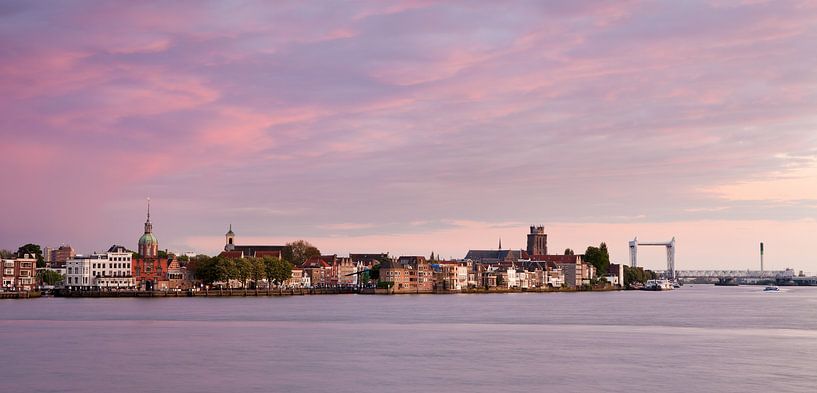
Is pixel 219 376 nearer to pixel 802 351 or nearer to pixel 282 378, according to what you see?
pixel 282 378

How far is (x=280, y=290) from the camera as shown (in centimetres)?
18775

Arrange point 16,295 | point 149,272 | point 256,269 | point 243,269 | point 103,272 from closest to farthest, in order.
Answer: point 16,295 < point 243,269 < point 256,269 < point 149,272 < point 103,272

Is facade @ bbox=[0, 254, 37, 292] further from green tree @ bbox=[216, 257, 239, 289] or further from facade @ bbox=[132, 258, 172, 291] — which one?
green tree @ bbox=[216, 257, 239, 289]

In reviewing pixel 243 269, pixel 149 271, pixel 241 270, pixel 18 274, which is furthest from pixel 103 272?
pixel 243 269

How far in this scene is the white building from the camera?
191m

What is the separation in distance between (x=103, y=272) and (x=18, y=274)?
61.0ft

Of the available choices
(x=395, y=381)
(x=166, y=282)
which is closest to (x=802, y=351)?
(x=395, y=381)

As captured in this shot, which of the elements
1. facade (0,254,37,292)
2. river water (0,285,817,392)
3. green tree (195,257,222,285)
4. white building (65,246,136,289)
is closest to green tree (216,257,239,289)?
green tree (195,257,222,285)

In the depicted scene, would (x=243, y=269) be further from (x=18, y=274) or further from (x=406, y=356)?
(x=406, y=356)

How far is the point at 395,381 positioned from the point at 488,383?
409 centimetres

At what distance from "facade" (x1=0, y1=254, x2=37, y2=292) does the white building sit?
10889 millimetres

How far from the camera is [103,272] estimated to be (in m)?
193

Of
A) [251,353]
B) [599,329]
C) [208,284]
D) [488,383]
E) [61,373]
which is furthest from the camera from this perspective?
[208,284]

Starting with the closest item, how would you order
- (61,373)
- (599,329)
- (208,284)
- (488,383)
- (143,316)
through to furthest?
(488,383) → (61,373) → (599,329) → (143,316) → (208,284)
